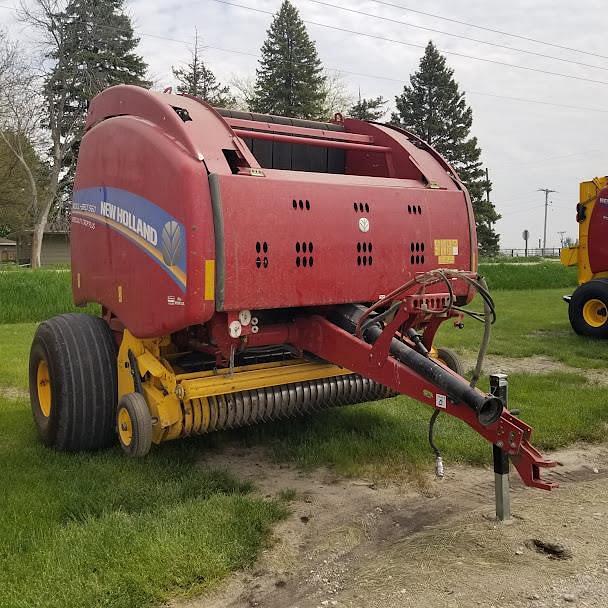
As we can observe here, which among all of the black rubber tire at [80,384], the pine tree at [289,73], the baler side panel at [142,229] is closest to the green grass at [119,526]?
the black rubber tire at [80,384]

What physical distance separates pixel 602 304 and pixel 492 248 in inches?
1205

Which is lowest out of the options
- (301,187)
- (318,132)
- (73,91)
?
(301,187)

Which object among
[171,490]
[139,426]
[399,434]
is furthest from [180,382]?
[399,434]

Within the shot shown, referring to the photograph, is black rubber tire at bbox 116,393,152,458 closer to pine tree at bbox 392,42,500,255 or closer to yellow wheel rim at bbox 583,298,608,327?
yellow wheel rim at bbox 583,298,608,327

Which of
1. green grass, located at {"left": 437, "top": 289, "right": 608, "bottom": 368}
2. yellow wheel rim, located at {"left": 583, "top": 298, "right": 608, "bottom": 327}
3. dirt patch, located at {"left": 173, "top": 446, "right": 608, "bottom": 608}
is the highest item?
yellow wheel rim, located at {"left": 583, "top": 298, "right": 608, "bottom": 327}

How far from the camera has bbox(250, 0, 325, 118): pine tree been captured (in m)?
34.5

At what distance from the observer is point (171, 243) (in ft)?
12.5

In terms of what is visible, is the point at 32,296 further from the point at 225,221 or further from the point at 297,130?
the point at 225,221

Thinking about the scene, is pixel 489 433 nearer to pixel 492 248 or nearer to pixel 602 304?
pixel 602 304

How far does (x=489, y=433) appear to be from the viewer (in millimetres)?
3338

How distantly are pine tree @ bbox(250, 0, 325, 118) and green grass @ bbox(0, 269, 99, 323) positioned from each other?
73.2 feet

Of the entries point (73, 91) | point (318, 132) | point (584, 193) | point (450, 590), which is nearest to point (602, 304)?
point (584, 193)

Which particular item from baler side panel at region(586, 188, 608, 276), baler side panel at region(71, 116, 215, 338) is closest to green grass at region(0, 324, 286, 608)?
baler side panel at region(71, 116, 215, 338)

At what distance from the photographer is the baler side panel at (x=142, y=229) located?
3725mm
